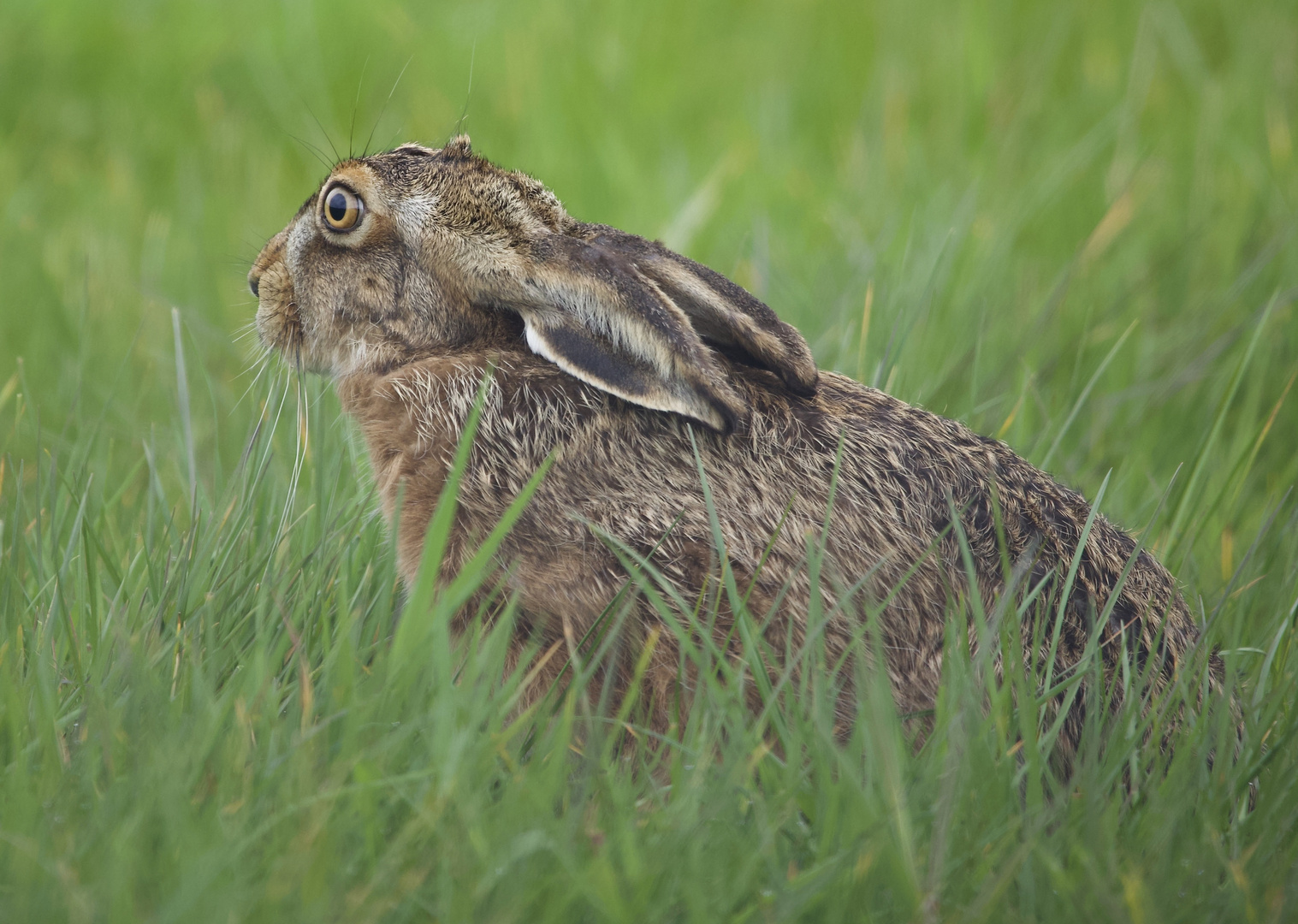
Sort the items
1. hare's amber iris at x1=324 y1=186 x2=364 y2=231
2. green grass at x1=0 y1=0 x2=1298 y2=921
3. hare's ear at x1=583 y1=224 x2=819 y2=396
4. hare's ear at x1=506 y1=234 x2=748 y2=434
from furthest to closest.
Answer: hare's amber iris at x1=324 y1=186 x2=364 y2=231 < hare's ear at x1=583 y1=224 x2=819 y2=396 < hare's ear at x1=506 y1=234 x2=748 y2=434 < green grass at x1=0 y1=0 x2=1298 y2=921

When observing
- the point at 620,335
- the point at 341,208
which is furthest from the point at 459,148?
the point at 620,335

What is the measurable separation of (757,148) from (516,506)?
196 inches

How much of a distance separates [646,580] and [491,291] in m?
0.92

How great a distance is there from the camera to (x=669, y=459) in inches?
122

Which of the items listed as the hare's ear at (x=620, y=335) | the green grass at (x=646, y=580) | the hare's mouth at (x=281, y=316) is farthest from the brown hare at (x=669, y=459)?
the hare's mouth at (x=281, y=316)

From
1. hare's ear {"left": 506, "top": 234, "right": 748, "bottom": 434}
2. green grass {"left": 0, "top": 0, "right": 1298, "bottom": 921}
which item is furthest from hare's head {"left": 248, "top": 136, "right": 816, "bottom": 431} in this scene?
green grass {"left": 0, "top": 0, "right": 1298, "bottom": 921}

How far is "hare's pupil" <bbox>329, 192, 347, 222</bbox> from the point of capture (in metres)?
3.51

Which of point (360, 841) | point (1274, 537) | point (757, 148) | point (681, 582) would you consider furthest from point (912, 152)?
point (360, 841)

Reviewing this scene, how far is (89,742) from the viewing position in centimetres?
234

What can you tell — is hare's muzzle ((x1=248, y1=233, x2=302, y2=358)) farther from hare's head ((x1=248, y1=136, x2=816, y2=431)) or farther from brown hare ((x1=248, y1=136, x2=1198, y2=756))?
brown hare ((x1=248, y1=136, x2=1198, y2=756))

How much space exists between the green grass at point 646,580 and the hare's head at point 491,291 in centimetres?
27

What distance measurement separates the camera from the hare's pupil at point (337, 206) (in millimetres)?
3508

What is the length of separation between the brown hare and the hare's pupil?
100mm

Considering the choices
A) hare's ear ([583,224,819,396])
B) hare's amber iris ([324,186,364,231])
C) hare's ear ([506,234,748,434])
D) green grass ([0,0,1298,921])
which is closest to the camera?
green grass ([0,0,1298,921])
